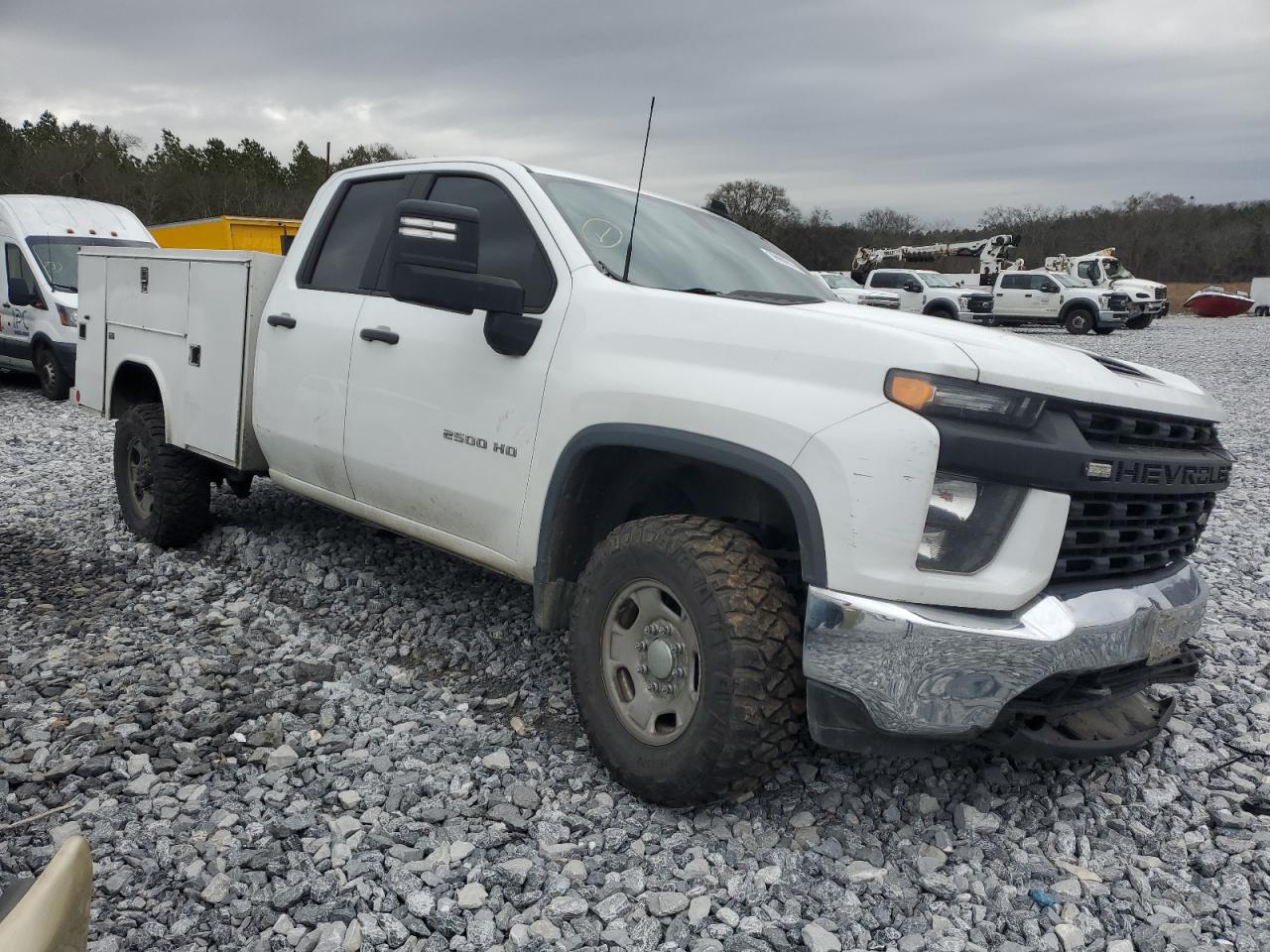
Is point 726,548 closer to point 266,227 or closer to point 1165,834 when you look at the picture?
point 1165,834

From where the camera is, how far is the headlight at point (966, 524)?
95.7 inches

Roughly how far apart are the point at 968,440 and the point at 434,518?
6.76ft

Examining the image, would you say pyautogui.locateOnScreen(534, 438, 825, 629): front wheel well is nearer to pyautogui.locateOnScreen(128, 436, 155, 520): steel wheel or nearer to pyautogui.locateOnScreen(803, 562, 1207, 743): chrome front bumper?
pyautogui.locateOnScreen(803, 562, 1207, 743): chrome front bumper

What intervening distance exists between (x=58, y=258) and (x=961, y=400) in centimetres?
1215

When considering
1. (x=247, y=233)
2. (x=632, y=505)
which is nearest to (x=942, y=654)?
(x=632, y=505)

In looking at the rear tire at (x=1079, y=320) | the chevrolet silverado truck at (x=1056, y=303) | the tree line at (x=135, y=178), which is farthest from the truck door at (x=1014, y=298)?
the tree line at (x=135, y=178)

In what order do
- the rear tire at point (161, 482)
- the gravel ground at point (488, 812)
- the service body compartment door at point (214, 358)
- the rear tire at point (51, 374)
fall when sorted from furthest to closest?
the rear tire at point (51, 374) < the rear tire at point (161, 482) < the service body compartment door at point (214, 358) < the gravel ground at point (488, 812)

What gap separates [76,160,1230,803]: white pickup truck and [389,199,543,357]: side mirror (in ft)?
0.03

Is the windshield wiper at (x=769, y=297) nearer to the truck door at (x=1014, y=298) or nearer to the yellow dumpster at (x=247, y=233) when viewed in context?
the yellow dumpster at (x=247, y=233)

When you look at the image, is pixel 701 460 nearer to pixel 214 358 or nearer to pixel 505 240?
pixel 505 240

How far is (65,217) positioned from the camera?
40.0ft

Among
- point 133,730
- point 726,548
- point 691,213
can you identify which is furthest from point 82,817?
point 691,213

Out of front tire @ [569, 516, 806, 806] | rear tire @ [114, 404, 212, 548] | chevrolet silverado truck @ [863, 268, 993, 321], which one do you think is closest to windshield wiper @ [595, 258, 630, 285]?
front tire @ [569, 516, 806, 806]

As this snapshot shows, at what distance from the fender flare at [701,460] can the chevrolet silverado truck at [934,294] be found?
76.5ft
